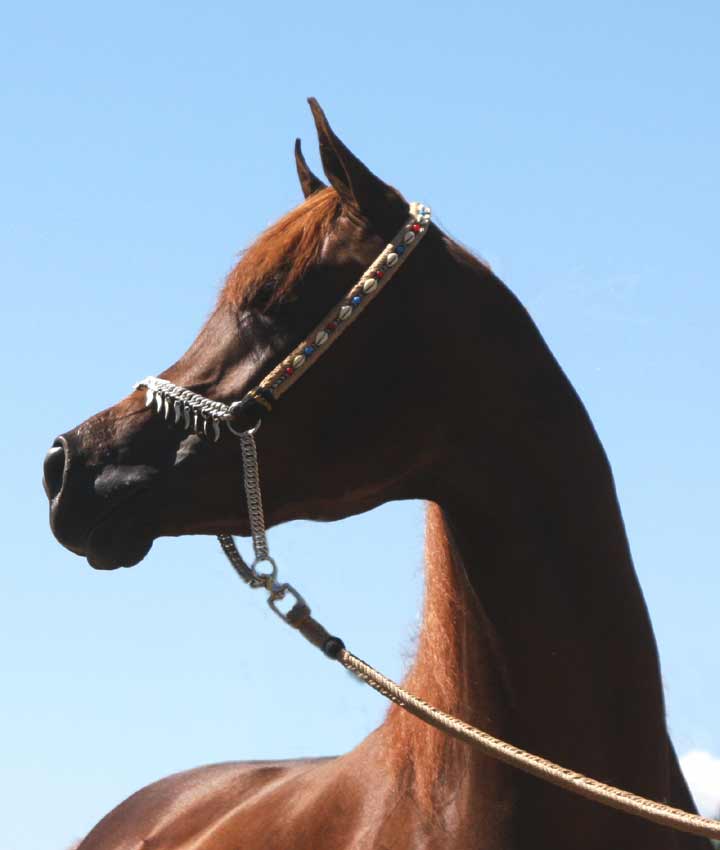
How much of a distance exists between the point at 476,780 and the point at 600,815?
0.26m

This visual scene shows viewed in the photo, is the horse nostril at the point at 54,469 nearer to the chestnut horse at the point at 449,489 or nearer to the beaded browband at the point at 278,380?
the chestnut horse at the point at 449,489

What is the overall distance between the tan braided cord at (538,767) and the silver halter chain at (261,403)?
0.21 m

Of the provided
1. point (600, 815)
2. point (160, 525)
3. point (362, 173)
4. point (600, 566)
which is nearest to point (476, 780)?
point (600, 815)

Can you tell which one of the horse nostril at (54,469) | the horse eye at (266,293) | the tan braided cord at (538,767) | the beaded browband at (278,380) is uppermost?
the horse eye at (266,293)

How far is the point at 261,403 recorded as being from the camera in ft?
10.2

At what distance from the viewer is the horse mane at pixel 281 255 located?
3209 millimetres

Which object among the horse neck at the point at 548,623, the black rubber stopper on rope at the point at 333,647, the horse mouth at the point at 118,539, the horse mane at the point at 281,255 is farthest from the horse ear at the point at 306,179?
the black rubber stopper on rope at the point at 333,647

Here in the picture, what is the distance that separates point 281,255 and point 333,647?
85 centimetres

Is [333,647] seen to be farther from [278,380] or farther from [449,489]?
[278,380]

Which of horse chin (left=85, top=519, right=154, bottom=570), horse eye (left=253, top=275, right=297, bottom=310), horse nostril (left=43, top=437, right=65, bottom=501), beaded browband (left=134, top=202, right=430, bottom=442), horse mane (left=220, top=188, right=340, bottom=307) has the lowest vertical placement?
horse chin (left=85, top=519, right=154, bottom=570)

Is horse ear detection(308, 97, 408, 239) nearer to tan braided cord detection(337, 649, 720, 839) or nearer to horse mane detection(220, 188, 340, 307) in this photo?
horse mane detection(220, 188, 340, 307)

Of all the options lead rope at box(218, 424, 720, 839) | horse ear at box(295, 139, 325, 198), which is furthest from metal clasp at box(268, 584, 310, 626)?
A: horse ear at box(295, 139, 325, 198)

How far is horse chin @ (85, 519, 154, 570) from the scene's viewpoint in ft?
10.1

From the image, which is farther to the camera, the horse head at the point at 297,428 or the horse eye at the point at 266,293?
the horse eye at the point at 266,293
